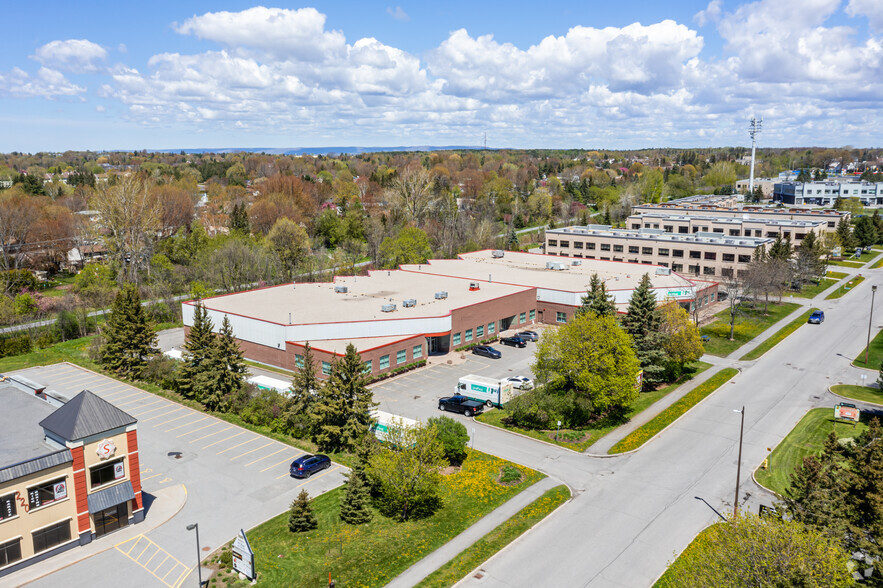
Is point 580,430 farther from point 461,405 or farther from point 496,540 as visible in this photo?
point 496,540

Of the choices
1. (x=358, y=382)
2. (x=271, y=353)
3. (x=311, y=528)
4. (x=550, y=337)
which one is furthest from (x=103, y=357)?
(x=550, y=337)

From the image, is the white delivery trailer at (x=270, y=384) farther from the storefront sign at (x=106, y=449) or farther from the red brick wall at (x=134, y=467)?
the storefront sign at (x=106, y=449)

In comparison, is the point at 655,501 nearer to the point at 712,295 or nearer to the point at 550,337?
the point at 550,337

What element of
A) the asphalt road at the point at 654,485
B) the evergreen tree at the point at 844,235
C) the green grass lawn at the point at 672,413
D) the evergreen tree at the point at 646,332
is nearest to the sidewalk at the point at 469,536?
the asphalt road at the point at 654,485

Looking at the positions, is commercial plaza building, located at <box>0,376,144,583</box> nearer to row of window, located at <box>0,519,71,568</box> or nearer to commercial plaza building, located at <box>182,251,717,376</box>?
row of window, located at <box>0,519,71,568</box>

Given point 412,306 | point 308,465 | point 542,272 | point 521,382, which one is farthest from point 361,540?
point 542,272

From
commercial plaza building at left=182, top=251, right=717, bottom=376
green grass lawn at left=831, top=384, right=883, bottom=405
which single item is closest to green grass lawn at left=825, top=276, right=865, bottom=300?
commercial plaza building at left=182, top=251, right=717, bottom=376
